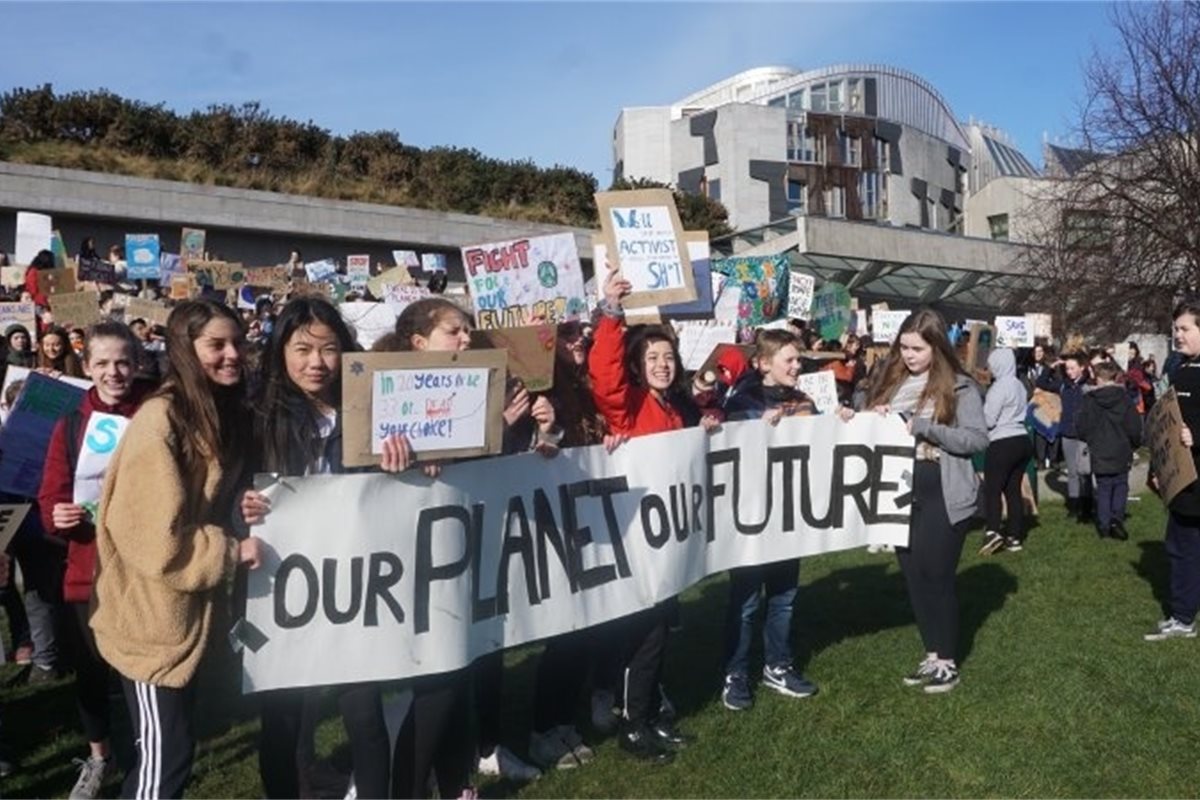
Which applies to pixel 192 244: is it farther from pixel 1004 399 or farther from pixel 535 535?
pixel 535 535

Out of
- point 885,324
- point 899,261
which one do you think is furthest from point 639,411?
point 899,261

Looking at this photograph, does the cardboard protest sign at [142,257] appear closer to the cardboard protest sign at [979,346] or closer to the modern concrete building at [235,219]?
the modern concrete building at [235,219]

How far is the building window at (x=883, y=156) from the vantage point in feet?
231

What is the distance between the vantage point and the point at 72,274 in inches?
469

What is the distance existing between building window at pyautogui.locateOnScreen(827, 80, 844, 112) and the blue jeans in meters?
76.9

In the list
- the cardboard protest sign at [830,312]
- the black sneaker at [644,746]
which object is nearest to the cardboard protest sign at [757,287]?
the cardboard protest sign at [830,312]

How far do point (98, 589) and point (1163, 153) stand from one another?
24.3 metres

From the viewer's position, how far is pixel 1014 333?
16.5 meters

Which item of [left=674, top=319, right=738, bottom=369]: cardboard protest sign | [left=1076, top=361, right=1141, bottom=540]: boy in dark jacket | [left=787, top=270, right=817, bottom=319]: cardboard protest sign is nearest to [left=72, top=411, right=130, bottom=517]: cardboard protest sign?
[left=674, top=319, right=738, bottom=369]: cardboard protest sign

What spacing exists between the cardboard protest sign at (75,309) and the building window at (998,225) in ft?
178

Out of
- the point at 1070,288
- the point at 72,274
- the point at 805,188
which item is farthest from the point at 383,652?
the point at 805,188

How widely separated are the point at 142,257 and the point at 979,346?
11.5 m

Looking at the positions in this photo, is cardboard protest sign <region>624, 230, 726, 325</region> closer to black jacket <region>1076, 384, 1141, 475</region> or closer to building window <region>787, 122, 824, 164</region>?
black jacket <region>1076, 384, 1141, 475</region>

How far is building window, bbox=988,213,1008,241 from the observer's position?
190 feet
